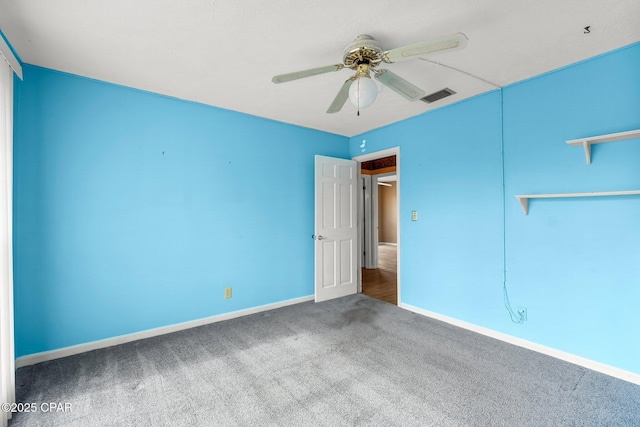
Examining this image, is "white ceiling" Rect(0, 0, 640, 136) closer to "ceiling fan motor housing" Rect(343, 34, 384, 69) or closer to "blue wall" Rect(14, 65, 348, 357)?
"ceiling fan motor housing" Rect(343, 34, 384, 69)

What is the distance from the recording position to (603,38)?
2023 millimetres

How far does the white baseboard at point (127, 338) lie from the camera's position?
2.38 m

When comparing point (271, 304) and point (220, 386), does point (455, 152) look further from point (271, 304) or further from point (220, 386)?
point (220, 386)

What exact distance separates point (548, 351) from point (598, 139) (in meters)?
1.82

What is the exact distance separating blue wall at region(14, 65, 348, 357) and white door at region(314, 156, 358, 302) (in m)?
0.43

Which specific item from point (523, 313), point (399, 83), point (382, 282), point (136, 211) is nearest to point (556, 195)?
point (523, 313)

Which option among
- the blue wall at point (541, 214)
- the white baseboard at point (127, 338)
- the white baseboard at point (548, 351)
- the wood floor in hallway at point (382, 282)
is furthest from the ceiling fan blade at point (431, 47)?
the wood floor in hallway at point (382, 282)

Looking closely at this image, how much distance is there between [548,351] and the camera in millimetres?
2523

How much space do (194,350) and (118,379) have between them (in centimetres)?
59

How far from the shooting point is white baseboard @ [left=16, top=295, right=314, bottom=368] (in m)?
2.38

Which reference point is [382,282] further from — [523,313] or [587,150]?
[587,150]

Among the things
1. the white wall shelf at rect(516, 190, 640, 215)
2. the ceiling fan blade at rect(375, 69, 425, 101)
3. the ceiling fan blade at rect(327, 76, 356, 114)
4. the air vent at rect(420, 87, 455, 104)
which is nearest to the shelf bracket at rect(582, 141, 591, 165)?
the white wall shelf at rect(516, 190, 640, 215)

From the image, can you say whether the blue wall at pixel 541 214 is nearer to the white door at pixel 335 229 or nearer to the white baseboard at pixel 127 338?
the white door at pixel 335 229

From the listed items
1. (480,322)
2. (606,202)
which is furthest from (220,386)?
(606,202)
